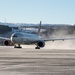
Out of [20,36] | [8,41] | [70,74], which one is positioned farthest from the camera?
[8,41]

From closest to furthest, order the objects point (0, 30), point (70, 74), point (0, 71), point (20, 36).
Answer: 1. point (70, 74)
2. point (0, 71)
3. point (20, 36)
4. point (0, 30)

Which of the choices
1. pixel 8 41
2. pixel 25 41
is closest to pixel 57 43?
pixel 8 41

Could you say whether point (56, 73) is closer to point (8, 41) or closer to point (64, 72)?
point (64, 72)

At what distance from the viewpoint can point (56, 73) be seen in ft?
56.5

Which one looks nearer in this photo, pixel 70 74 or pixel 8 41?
pixel 70 74

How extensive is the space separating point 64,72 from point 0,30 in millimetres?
145937

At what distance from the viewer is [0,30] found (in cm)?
16262

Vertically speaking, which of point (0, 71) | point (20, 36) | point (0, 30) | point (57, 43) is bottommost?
point (0, 30)

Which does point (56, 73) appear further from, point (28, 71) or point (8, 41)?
point (8, 41)

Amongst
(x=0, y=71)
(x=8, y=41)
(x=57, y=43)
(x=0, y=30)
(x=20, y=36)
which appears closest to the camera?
(x=0, y=71)

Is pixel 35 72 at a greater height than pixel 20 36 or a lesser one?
greater

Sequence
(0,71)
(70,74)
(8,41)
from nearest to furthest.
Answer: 1. (70,74)
2. (0,71)
3. (8,41)

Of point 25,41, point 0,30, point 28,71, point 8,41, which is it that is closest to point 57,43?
point 8,41

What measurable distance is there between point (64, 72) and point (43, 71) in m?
0.97
